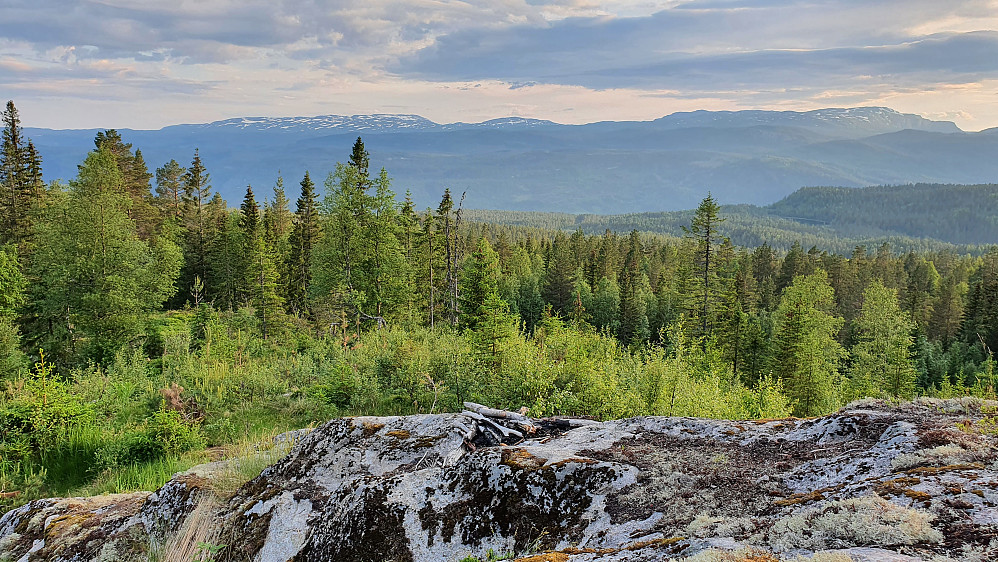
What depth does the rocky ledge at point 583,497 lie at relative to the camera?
9.31 ft

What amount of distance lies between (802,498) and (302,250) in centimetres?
4790

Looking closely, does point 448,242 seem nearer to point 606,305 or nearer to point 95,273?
point 95,273

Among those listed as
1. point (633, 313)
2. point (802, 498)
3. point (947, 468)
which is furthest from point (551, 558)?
point (633, 313)

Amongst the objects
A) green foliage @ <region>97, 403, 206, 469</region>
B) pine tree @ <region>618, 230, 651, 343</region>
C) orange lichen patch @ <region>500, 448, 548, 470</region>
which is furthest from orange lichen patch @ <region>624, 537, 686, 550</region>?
pine tree @ <region>618, 230, 651, 343</region>

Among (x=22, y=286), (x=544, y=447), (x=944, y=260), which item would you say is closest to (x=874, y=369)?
(x=544, y=447)

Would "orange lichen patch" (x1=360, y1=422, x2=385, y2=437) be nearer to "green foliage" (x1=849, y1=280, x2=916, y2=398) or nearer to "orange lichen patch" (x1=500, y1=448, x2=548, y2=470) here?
"orange lichen patch" (x1=500, y1=448, x2=548, y2=470)

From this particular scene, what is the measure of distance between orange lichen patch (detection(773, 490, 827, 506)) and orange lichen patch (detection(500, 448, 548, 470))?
1.92 meters

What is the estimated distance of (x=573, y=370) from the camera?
11297 millimetres

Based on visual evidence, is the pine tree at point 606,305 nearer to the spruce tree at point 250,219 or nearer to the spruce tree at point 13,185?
the spruce tree at point 250,219

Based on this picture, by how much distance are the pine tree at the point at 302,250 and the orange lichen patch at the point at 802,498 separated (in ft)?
151

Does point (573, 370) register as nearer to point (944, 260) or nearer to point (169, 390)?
point (169, 390)

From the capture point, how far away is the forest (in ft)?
34.0

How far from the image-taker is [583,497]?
13.8 feet

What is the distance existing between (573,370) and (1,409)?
450 inches
